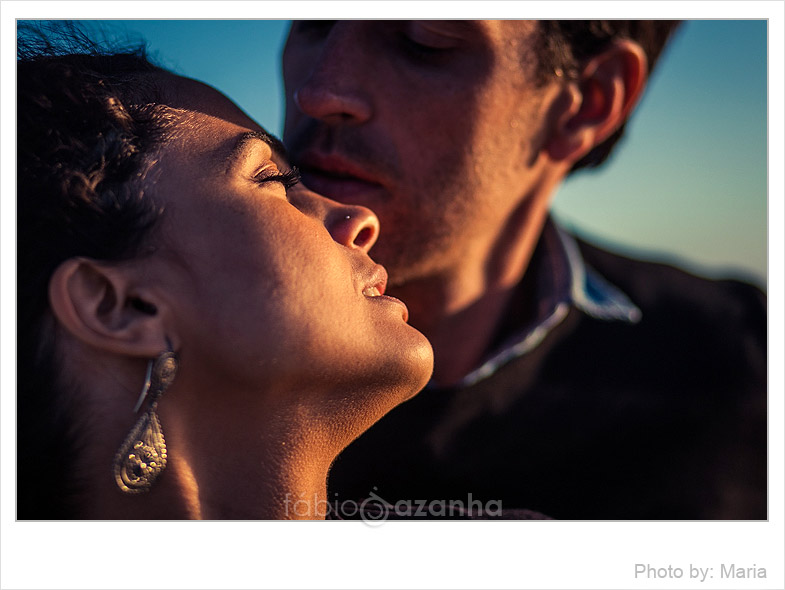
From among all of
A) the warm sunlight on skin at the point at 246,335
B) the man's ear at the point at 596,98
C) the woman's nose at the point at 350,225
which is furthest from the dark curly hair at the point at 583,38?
the warm sunlight on skin at the point at 246,335

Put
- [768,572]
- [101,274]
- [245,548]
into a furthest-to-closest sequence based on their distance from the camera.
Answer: [768,572] → [245,548] → [101,274]

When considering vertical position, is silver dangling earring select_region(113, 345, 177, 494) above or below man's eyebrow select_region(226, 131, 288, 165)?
below

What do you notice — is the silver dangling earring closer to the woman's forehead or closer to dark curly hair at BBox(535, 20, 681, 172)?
the woman's forehead

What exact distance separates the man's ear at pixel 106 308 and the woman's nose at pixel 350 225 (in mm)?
296

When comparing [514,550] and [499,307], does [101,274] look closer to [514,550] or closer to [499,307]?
[514,550]

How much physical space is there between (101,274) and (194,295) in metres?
0.13

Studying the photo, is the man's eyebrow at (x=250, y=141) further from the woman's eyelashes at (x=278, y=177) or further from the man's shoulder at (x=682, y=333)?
the man's shoulder at (x=682, y=333)

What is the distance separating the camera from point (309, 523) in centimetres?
123

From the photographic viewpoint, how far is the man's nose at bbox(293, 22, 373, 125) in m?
1.35

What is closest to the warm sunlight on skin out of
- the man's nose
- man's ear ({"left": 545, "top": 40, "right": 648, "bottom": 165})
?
the man's nose

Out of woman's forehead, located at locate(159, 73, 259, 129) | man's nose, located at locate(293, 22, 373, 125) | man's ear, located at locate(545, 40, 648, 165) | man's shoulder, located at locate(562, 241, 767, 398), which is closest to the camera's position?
woman's forehead, located at locate(159, 73, 259, 129)

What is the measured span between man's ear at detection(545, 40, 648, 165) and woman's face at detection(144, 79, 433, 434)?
33.4 inches

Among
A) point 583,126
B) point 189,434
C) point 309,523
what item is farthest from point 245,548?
point 583,126

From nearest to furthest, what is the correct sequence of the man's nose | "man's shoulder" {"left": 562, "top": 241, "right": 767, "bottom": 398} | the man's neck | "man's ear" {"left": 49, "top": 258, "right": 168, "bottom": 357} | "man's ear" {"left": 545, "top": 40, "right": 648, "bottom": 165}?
"man's ear" {"left": 49, "top": 258, "right": 168, "bottom": 357} < the man's nose < "man's ear" {"left": 545, "top": 40, "right": 648, "bottom": 165} < the man's neck < "man's shoulder" {"left": 562, "top": 241, "right": 767, "bottom": 398}
